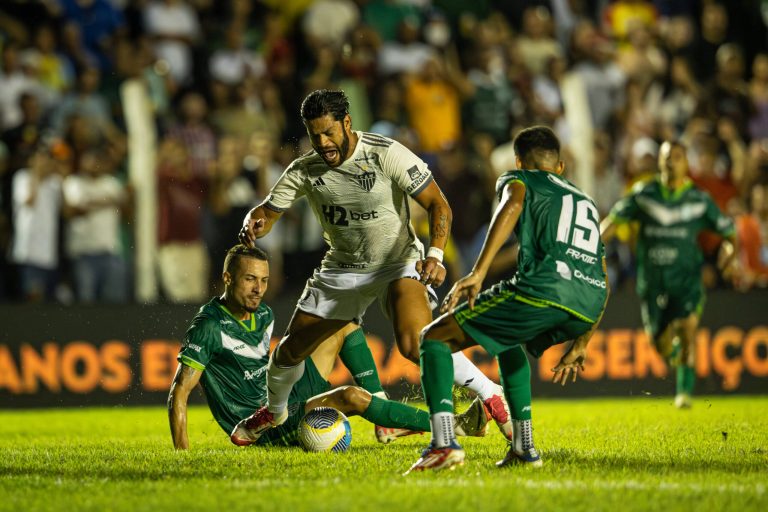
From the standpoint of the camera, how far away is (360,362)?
27.7 ft

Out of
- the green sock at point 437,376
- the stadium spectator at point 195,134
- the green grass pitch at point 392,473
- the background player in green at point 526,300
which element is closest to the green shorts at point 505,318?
the background player in green at point 526,300

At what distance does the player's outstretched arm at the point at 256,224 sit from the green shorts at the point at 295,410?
1117 millimetres

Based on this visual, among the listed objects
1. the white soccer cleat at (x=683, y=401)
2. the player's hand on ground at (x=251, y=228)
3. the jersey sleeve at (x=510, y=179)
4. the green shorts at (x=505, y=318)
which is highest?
the jersey sleeve at (x=510, y=179)

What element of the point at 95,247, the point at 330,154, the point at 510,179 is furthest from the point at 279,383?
the point at 95,247

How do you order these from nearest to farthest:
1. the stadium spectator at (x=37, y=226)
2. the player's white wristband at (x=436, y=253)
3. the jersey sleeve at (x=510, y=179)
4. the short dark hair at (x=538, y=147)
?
the jersey sleeve at (x=510, y=179)
the short dark hair at (x=538, y=147)
the player's white wristband at (x=436, y=253)
the stadium spectator at (x=37, y=226)

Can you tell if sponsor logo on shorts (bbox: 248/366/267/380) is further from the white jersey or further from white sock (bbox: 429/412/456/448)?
white sock (bbox: 429/412/456/448)

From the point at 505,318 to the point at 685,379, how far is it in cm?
569

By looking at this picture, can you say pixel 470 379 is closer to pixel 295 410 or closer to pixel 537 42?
pixel 295 410

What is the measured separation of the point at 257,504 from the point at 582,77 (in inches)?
439

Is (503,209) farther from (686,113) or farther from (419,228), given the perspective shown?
(686,113)

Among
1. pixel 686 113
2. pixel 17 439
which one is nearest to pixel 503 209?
pixel 17 439

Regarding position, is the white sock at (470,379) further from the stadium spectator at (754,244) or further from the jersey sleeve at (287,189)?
the stadium spectator at (754,244)

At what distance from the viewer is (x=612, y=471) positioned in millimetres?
6309

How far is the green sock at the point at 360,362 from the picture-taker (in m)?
8.40
